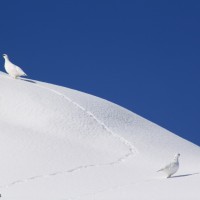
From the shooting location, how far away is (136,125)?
83.4 feet

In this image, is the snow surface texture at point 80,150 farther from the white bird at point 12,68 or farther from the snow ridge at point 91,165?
the white bird at point 12,68

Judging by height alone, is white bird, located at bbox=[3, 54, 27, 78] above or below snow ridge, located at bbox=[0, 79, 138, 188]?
above

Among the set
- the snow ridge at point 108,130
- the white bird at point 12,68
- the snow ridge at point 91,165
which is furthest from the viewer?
the white bird at point 12,68

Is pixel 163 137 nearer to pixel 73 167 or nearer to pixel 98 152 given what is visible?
pixel 98 152

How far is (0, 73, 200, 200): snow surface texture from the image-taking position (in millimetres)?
14555

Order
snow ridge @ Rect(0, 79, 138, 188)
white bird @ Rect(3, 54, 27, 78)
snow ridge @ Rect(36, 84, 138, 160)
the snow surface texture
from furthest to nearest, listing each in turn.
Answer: white bird @ Rect(3, 54, 27, 78) < snow ridge @ Rect(36, 84, 138, 160) < snow ridge @ Rect(0, 79, 138, 188) < the snow surface texture

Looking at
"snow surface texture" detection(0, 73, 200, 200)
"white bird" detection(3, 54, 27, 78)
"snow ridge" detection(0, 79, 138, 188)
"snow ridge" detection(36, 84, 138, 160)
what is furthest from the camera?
"white bird" detection(3, 54, 27, 78)

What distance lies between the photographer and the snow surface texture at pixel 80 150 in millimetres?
14555

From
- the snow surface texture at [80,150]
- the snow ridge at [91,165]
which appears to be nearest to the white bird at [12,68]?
the snow surface texture at [80,150]

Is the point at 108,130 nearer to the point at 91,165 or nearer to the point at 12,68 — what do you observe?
the point at 91,165

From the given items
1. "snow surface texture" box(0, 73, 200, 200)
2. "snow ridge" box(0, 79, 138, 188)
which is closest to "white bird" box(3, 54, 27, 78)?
"snow surface texture" box(0, 73, 200, 200)

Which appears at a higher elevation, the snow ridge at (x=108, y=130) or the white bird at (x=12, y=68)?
the white bird at (x=12, y=68)

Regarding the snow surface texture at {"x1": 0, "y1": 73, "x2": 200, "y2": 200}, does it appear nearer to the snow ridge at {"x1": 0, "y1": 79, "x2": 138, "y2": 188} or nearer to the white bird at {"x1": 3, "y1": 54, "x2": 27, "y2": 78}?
the snow ridge at {"x1": 0, "y1": 79, "x2": 138, "y2": 188}

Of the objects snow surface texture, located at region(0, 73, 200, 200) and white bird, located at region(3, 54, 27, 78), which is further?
white bird, located at region(3, 54, 27, 78)
